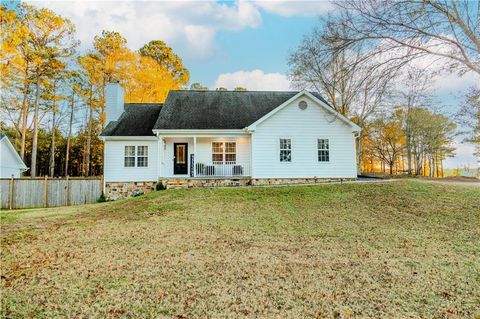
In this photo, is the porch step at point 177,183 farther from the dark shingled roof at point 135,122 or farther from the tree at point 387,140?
the tree at point 387,140

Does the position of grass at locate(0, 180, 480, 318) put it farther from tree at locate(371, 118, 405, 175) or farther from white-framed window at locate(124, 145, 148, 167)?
tree at locate(371, 118, 405, 175)

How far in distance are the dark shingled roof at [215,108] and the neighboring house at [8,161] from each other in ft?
39.5

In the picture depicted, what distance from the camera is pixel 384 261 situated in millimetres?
5418

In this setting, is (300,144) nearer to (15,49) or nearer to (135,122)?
(135,122)

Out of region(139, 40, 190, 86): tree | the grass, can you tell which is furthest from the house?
region(139, 40, 190, 86): tree

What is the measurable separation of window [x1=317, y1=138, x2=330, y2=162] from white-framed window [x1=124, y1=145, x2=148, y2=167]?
10.1 metres

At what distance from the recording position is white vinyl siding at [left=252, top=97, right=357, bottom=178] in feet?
52.4

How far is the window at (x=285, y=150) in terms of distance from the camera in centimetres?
1612

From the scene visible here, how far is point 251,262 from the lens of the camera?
213 inches

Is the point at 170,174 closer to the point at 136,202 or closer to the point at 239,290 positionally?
the point at 136,202

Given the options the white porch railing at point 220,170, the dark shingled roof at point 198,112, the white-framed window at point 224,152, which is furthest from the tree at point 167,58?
the white porch railing at point 220,170

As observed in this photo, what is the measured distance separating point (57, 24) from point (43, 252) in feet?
70.5

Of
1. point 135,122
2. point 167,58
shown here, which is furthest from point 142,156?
point 167,58

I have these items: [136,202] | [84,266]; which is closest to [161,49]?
[136,202]
